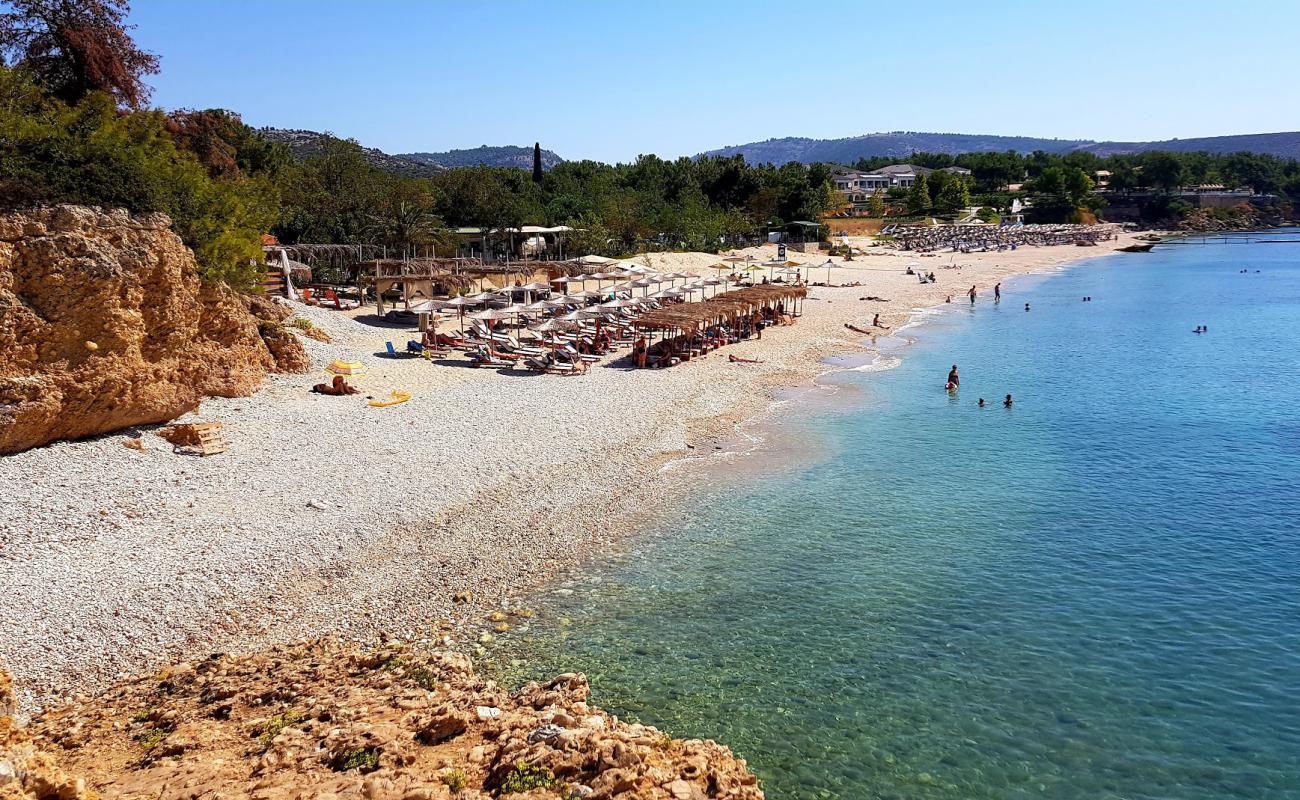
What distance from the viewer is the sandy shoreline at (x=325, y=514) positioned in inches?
443

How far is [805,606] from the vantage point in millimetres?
12836

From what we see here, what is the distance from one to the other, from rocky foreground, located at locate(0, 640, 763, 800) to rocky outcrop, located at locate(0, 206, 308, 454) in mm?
8025

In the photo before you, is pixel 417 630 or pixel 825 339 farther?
pixel 825 339

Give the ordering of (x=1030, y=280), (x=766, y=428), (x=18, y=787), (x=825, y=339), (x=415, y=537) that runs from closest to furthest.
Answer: (x=18, y=787) → (x=415, y=537) → (x=766, y=428) → (x=825, y=339) → (x=1030, y=280)

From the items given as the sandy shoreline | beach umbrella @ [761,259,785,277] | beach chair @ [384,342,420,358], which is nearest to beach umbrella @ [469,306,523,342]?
beach chair @ [384,342,420,358]

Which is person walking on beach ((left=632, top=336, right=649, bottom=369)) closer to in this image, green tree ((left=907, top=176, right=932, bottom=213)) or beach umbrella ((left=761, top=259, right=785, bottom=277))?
beach umbrella ((left=761, top=259, right=785, bottom=277))

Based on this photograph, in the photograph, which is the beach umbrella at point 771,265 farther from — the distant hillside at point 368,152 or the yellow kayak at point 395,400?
the distant hillside at point 368,152

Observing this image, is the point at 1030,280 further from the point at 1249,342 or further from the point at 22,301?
the point at 22,301

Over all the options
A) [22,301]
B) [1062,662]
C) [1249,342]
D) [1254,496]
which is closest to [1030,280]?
Result: [1249,342]

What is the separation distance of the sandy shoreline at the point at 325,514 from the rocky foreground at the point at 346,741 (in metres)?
1.09

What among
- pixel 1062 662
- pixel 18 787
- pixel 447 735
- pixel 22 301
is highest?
pixel 22 301

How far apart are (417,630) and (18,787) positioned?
552 cm

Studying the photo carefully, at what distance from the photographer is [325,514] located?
48.3 feet

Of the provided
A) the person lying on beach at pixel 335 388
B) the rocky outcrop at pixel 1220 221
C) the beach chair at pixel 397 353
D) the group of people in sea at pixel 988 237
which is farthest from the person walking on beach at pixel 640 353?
the rocky outcrop at pixel 1220 221
